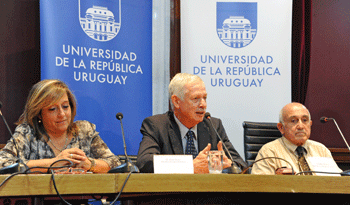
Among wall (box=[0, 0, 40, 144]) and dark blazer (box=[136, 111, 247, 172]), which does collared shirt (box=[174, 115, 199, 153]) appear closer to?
dark blazer (box=[136, 111, 247, 172])

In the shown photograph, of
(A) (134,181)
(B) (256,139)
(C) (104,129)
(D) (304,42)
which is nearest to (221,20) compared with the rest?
(D) (304,42)

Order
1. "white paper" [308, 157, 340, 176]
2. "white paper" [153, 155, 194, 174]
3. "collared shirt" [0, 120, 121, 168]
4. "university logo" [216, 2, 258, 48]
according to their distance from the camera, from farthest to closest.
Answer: "university logo" [216, 2, 258, 48]
"collared shirt" [0, 120, 121, 168]
"white paper" [308, 157, 340, 176]
"white paper" [153, 155, 194, 174]

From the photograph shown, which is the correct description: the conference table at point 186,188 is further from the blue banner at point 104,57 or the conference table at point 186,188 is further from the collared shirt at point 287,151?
the blue banner at point 104,57

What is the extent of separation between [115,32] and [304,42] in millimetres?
1879

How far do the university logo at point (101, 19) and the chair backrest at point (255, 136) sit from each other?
51.9 inches

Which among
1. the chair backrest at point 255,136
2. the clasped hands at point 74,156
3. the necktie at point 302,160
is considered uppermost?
the clasped hands at point 74,156

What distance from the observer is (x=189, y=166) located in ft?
6.14

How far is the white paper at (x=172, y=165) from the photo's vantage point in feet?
5.95

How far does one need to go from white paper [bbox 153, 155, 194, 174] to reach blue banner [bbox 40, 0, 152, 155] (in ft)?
4.84

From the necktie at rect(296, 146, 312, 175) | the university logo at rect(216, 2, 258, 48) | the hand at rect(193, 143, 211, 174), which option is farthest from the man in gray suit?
the university logo at rect(216, 2, 258, 48)

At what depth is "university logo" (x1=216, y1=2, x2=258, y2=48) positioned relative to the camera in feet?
12.2

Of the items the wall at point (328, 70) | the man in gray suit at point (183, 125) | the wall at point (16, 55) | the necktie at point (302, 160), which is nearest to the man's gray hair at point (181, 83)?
the man in gray suit at point (183, 125)

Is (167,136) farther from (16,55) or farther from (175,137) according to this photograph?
(16,55)

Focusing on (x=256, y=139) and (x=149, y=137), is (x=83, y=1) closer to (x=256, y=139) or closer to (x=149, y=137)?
(x=149, y=137)
